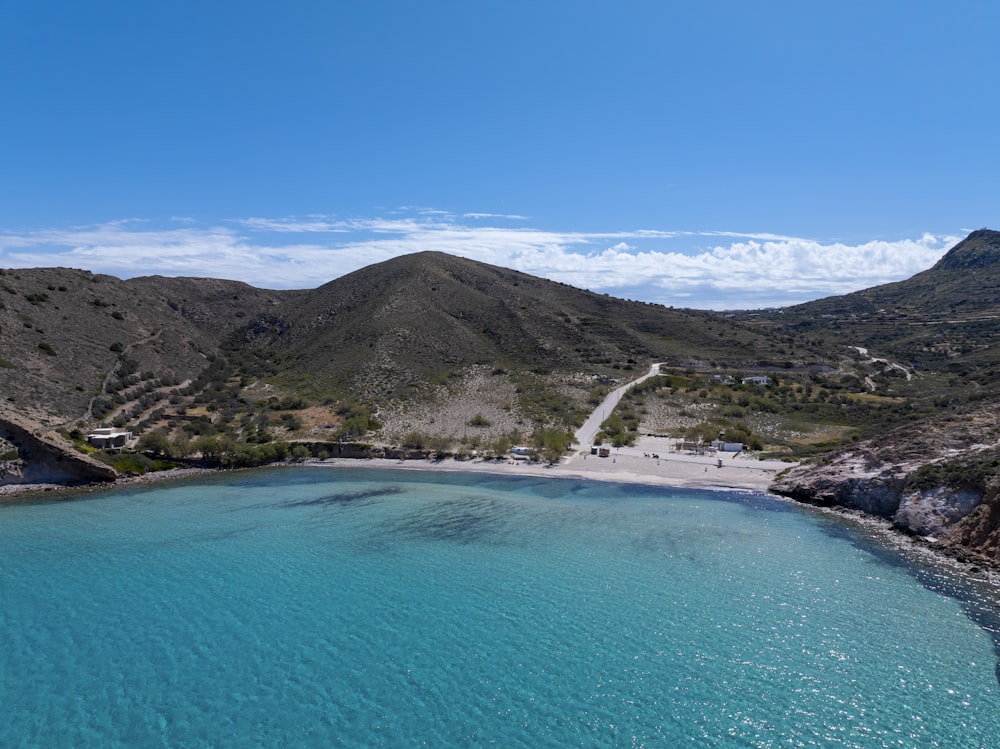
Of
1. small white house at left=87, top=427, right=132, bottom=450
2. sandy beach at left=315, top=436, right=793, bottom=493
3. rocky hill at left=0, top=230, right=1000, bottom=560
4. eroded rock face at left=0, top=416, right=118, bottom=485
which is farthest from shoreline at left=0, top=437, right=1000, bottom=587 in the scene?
small white house at left=87, top=427, right=132, bottom=450

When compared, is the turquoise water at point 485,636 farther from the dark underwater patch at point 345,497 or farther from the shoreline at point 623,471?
the shoreline at point 623,471

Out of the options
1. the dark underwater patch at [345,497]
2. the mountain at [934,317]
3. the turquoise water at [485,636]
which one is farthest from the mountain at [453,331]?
the turquoise water at [485,636]

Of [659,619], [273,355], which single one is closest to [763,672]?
[659,619]

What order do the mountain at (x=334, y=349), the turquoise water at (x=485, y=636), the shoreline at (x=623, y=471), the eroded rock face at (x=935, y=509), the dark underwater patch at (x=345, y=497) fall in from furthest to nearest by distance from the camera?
the mountain at (x=334, y=349)
the shoreline at (x=623, y=471)
the dark underwater patch at (x=345, y=497)
the eroded rock face at (x=935, y=509)
the turquoise water at (x=485, y=636)

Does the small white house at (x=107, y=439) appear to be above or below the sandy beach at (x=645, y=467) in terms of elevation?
above

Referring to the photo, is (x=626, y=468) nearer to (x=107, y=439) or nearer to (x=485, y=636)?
(x=485, y=636)

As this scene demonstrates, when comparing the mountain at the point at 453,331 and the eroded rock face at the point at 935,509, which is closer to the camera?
the eroded rock face at the point at 935,509
